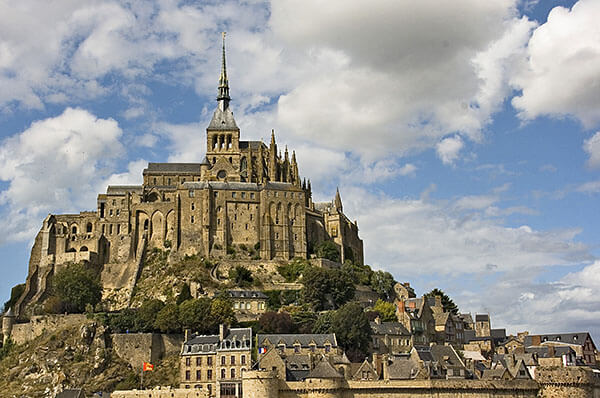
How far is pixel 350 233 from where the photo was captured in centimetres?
10744

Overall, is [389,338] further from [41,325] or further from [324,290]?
[41,325]

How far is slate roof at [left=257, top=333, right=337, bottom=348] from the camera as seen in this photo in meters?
65.4

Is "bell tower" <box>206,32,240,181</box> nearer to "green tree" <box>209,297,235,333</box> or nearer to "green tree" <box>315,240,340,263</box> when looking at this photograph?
"green tree" <box>315,240,340,263</box>

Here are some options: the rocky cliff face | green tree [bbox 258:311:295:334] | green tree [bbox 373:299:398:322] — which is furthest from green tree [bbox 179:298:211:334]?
green tree [bbox 373:299:398:322]

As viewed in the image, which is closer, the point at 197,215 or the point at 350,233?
the point at 197,215

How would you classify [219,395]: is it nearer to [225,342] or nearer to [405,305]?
[225,342]

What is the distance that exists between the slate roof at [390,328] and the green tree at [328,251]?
71.1 feet

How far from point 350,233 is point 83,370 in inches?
1882

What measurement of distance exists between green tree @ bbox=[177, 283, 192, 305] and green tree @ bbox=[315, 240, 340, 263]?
1864cm

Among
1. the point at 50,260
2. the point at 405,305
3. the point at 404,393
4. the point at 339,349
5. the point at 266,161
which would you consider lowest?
the point at 404,393

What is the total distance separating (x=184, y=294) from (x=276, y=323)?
50.6 feet

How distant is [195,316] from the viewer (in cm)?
7138

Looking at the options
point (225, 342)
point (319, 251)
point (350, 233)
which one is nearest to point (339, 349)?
point (225, 342)

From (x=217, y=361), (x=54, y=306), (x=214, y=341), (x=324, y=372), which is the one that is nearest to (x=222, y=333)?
(x=214, y=341)
